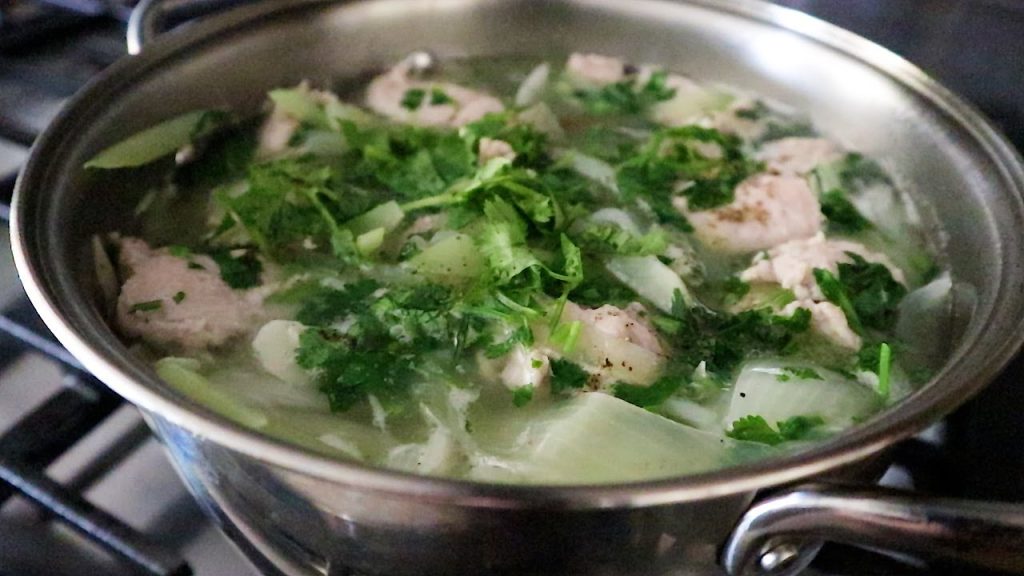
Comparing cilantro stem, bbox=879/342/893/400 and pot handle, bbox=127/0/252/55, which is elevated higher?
Answer: cilantro stem, bbox=879/342/893/400

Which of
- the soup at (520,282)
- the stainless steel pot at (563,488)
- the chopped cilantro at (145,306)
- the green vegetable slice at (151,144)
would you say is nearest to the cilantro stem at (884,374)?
the soup at (520,282)

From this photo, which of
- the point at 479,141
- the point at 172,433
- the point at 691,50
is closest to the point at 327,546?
the point at 172,433

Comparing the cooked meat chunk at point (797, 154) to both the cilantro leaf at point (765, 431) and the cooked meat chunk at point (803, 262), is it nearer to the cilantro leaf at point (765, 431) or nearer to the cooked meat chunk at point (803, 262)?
the cooked meat chunk at point (803, 262)

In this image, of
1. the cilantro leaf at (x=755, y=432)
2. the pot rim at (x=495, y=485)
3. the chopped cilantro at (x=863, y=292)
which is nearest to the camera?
the pot rim at (x=495, y=485)

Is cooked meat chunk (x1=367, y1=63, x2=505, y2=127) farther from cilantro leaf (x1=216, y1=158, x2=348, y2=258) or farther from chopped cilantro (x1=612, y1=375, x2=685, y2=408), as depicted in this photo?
chopped cilantro (x1=612, y1=375, x2=685, y2=408)

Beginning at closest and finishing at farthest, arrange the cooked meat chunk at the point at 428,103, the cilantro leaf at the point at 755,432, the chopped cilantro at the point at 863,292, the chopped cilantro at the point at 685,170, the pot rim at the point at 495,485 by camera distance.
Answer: the pot rim at the point at 495,485 < the cilantro leaf at the point at 755,432 < the chopped cilantro at the point at 863,292 < the chopped cilantro at the point at 685,170 < the cooked meat chunk at the point at 428,103

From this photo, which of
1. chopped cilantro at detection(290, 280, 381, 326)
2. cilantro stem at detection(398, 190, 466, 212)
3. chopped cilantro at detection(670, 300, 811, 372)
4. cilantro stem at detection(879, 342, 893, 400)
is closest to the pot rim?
cilantro stem at detection(879, 342, 893, 400)

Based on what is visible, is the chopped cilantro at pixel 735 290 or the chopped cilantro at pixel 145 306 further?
the chopped cilantro at pixel 735 290

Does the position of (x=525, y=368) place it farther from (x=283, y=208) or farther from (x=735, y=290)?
(x=283, y=208)

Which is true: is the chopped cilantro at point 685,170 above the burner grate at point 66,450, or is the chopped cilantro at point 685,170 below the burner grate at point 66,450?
above
